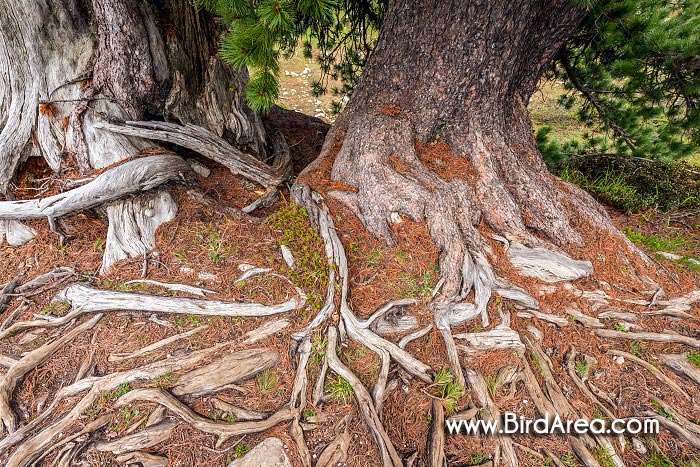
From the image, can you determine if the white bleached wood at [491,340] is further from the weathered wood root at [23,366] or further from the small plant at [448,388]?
the weathered wood root at [23,366]

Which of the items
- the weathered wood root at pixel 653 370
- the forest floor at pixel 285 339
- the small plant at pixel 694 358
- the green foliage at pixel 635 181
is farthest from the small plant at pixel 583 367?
the green foliage at pixel 635 181

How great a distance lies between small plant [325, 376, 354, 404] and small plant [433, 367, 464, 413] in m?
0.64

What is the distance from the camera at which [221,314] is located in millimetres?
2738

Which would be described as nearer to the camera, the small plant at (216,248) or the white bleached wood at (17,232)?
the small plant at (216,248)

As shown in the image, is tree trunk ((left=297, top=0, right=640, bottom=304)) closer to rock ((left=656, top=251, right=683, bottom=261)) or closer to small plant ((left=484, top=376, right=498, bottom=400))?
small plant ((left=484, top=376, right=498, bottom=400))

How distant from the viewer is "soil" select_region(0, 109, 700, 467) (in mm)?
2438

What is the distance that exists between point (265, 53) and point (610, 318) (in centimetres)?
351

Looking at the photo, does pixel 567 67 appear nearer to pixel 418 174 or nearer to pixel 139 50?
pixel 418 174

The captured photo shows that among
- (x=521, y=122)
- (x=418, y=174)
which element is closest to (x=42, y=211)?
(x=418, y=174)

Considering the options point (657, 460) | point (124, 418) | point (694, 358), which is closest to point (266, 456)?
point (124, 418)

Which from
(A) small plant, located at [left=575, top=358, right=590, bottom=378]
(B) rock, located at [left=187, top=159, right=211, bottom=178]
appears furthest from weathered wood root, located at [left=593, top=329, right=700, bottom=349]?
(B) rock, located at [left=187, top=159, right=211, bottom=178]

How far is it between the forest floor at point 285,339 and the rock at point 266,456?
4 centimetres

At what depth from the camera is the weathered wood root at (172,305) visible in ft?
8.96

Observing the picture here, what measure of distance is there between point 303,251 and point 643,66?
4.55 m
